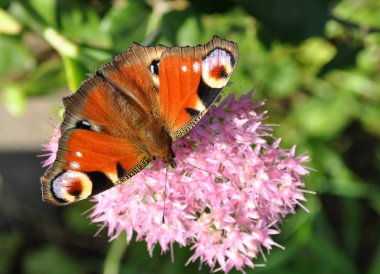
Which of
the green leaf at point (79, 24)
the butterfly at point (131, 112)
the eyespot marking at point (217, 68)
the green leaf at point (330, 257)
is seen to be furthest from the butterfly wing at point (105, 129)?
the green leaf at point (330, 257)

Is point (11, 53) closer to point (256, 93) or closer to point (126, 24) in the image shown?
point (126, 24)

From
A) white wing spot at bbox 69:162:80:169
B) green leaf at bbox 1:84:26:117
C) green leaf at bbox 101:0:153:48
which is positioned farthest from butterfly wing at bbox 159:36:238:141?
green leaf at bbox 1:84:26:117

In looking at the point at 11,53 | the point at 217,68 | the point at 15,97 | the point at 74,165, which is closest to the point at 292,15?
the point at 217,68

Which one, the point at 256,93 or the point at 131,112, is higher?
the point at 256,93

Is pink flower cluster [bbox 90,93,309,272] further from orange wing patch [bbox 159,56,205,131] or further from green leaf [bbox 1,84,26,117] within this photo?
green leaf [bbox 1,84,26,117]

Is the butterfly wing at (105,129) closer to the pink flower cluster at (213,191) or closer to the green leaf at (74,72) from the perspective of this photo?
the pink flower cluster at (213,191)

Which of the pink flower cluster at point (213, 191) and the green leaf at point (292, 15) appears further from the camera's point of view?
the green leaf at point (292, 15)

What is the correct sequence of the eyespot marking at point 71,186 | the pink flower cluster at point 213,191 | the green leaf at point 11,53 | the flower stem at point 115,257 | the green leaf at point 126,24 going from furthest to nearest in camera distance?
the flower stem at point 115,257
the green leaf at point 11,53
the green leaf at point 126,24
the pink flower cluster at point 213,191
the eyespot marking at point 71,186
